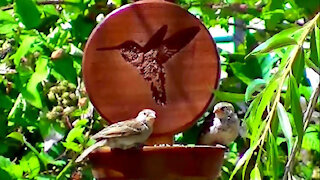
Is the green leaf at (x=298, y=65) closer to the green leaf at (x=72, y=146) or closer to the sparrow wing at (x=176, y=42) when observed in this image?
the sparrow wing at (x=176, y=42)

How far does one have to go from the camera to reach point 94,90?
1.26 m

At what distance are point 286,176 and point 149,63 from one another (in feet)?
1.65

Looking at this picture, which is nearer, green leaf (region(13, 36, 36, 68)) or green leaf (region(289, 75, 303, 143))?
green leaf (region(289, 75, 303, 143))

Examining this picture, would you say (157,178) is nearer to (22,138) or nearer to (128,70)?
(128,70)

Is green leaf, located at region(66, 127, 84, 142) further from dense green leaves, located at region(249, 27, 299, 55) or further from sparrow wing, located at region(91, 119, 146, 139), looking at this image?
dense green leaves, located at region(249, 27, 299, 55)

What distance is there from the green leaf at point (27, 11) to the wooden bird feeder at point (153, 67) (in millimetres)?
589

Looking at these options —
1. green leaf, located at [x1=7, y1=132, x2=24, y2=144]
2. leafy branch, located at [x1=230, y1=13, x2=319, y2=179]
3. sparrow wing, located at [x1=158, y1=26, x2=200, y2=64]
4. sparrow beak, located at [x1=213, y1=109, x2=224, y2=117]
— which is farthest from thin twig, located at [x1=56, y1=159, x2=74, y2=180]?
leafy branch, located at [x1=230, y1=13, x2=319, y2=179]

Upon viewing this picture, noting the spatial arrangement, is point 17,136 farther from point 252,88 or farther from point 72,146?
point 252,88

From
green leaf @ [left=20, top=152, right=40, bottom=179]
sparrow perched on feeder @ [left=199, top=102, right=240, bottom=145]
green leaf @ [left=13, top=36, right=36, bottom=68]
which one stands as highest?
green leaf @ [left=13, top=36, right=36, bottom=68]

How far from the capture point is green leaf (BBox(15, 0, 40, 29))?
182 cm

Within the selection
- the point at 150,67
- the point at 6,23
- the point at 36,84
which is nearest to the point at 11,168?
the point at 36,84

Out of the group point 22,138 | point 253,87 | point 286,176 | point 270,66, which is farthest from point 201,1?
point 286,176

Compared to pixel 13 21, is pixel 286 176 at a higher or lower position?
higher

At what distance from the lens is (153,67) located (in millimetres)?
1263
